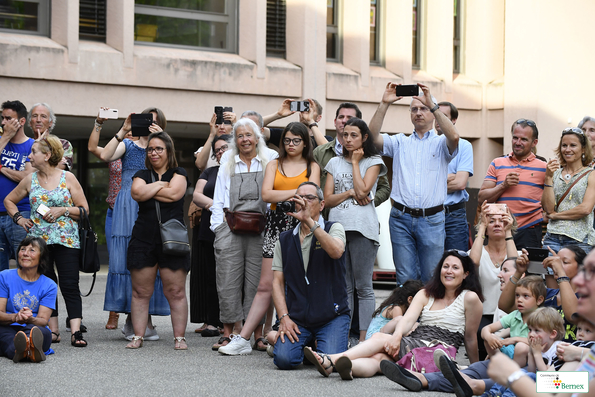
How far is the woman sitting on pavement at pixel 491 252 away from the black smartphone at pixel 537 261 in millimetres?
680

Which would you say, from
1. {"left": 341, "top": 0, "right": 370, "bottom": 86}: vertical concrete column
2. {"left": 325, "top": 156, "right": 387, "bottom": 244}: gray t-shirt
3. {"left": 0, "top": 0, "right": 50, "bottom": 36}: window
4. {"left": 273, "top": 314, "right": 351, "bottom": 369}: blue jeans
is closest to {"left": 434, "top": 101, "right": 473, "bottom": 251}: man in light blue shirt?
{"left": 325, "top": 156, "right": 387, "bottom": 244}: gray t-shirt

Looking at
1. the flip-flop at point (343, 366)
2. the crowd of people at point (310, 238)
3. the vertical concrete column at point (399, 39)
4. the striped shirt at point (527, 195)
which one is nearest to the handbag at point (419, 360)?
the crowd of people at point (310, 238)

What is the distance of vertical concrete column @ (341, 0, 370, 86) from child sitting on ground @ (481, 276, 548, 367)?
12124 mm

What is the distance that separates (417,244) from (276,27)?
10.7 meters

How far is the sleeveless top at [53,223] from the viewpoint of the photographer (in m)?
7.41

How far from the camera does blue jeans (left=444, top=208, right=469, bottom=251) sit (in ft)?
26.0

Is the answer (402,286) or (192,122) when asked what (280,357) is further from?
(192,122)

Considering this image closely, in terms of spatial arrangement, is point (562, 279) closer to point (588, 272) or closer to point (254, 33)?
point (588, 272)

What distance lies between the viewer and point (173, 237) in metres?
7.09

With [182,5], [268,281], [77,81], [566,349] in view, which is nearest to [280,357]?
[268,281]

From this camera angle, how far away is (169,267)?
7188mm

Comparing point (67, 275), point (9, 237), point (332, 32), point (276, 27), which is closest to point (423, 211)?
point (67, 275)

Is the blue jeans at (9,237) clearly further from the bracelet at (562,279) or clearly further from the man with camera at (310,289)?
the bracelet at (562,279)

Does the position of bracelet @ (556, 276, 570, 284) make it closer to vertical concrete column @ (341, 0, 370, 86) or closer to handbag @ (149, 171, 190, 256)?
handbag @ (149, 171, 190, 256)
